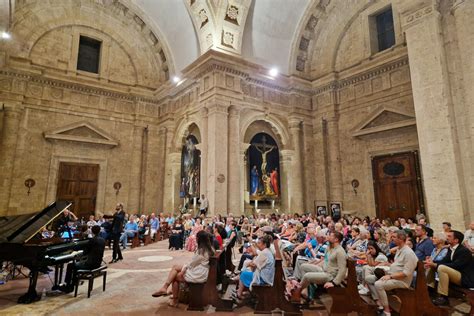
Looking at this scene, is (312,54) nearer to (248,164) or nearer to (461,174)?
(248,164)

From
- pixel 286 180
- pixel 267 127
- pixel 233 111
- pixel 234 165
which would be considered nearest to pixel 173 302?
pixel 234 165

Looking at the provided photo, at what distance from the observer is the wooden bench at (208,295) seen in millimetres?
4219

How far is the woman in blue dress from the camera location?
4242 mm

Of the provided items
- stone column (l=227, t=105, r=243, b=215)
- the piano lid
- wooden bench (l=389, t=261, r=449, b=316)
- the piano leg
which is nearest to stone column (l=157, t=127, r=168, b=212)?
stone column (l=227, t=105, r=243, b=215)

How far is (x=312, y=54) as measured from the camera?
1614cm

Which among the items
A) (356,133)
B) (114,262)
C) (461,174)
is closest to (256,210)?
(356,133)

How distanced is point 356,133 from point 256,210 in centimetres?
606

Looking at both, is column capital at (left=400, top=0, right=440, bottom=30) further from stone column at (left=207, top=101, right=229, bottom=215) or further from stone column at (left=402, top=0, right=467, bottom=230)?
stone column at (left=207, top=101, right=229, bottom=215)

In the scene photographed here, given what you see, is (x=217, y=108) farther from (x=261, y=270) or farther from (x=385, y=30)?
(x=385, y=30)

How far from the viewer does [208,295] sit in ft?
14.1

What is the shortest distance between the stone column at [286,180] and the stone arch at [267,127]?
49cm

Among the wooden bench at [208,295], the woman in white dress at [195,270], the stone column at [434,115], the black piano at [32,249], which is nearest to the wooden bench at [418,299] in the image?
the wooden bench at [208,295]

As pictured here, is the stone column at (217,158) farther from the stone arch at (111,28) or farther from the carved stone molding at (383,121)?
the carved stone molding at (383,121)

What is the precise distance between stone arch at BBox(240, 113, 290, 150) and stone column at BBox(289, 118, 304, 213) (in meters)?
0.43
